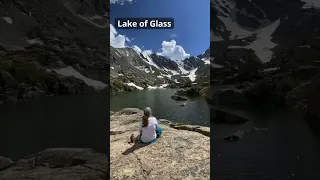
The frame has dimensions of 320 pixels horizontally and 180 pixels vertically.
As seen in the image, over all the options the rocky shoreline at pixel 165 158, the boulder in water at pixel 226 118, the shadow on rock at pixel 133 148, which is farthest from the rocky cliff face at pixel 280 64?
the shadow on rock at pixel 133 148

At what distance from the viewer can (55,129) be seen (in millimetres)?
13797

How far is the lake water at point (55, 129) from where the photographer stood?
670 centimetres

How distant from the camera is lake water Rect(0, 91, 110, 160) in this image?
6.70 m

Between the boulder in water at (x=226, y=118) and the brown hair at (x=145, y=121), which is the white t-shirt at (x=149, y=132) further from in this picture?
the boulder in water at (x=226, y=118)

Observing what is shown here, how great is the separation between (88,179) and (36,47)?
6215 centimetres

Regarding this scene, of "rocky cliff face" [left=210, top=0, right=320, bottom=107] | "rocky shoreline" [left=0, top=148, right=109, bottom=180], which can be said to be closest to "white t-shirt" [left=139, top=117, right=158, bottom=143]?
"rocky shoreline" [left=0, top=148, right=109, bottom=180]

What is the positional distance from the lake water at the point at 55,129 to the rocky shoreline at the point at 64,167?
314 mm

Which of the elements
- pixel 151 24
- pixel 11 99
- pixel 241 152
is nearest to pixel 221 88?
pixel 241 152

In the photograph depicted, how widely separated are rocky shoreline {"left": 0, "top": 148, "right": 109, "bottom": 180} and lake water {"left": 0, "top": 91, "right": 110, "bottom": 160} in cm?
31

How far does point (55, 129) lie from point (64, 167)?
9436 millimetres

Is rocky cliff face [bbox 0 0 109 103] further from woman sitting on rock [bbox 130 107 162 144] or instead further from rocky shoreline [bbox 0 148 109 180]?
woman sitting on rock [bbox 130 107 162 144]

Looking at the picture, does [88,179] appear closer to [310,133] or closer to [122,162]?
[122,162]

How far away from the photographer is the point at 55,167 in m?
5.30

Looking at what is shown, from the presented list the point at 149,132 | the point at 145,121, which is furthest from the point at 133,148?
the point at 145,121
